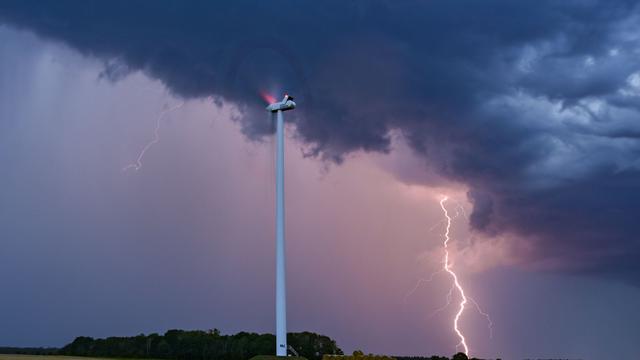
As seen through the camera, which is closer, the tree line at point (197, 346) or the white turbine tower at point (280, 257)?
the white turbine tower at point (280, 257)

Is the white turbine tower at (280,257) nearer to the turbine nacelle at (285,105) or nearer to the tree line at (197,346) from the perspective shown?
the turbine nacelle at (285,105)

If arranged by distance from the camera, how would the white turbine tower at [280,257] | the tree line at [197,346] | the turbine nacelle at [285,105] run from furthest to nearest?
the tree line at [197,346]
the turbine nacelle at [285,105]
the white turbine tower at [280,257]

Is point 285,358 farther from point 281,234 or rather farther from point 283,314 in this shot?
point 281,234

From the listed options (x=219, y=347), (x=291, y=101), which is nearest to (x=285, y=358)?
(x=291, y=101)

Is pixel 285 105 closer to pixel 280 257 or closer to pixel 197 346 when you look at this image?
pixel 280 257

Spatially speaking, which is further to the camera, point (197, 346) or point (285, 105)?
point (197, 346)

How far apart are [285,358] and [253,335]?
3388 inches

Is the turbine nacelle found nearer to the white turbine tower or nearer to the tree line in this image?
the white turbine tower

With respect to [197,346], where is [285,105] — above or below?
above

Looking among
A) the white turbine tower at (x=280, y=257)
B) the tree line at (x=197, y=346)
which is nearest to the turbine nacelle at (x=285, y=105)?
the white turbine tower at (x=280, y=257)

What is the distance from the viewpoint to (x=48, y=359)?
10738 centimetres

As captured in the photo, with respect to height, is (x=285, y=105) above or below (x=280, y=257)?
above

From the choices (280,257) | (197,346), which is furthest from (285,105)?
(197,346)

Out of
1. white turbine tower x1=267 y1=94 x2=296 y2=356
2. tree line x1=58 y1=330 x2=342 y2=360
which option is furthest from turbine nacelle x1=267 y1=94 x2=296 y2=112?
tree line x1=58 y1=330 x2=342 y2=360
